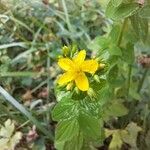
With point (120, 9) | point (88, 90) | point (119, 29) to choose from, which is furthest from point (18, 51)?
point (88, 90)

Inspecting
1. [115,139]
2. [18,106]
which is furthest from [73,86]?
[115,139]

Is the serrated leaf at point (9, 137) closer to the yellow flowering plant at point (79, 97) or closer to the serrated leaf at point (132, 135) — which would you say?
the yellow flowering plant at point (79, 97)

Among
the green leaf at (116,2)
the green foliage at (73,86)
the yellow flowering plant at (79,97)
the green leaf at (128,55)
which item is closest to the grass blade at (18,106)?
the green foliage at (73,86)

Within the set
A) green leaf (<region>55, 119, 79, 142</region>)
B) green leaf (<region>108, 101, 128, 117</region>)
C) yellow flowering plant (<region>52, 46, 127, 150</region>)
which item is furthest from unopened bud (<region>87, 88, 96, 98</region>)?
green leaf (<region>108, 101, 128, 117</region>)

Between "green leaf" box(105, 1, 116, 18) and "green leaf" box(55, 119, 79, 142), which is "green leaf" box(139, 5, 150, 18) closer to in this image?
Answer: "green leaf" box(105, 1, 116, 18)

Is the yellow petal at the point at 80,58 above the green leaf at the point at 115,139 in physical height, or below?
above

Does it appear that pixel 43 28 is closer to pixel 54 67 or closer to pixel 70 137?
pixel 54 67

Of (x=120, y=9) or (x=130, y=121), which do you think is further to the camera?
(x=130, y=121)
